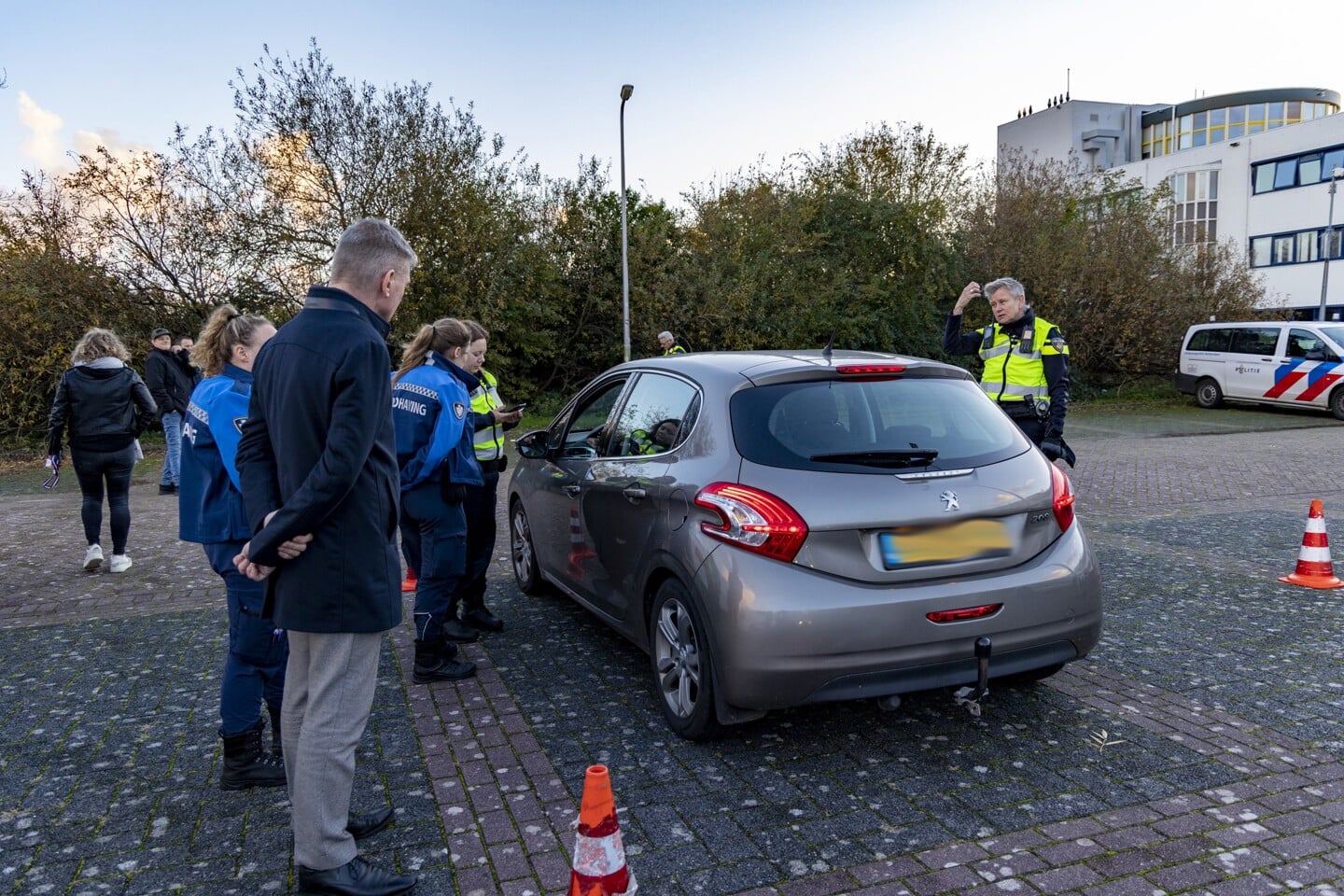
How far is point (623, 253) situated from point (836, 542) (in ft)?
59.7

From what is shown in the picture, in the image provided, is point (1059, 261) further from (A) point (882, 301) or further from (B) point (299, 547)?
(B) point (299, 547)

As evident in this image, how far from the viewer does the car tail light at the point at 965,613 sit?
3492 millimetres

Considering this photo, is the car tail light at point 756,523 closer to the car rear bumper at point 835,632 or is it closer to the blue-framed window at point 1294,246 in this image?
the car rear bumper at point 835,632

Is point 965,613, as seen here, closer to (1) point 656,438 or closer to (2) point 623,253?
(1) point 656,438

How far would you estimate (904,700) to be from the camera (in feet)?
14.1

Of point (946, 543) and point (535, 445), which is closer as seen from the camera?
point (946, 543)

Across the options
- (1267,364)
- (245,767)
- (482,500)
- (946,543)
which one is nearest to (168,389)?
(482,500)

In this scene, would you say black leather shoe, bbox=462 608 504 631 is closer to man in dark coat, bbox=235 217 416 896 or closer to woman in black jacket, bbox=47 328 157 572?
man in dark coat, bbox=235 217 416 896

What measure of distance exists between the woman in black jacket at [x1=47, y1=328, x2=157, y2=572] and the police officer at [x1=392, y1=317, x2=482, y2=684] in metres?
3.64

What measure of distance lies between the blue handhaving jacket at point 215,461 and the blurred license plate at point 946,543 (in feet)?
7.79

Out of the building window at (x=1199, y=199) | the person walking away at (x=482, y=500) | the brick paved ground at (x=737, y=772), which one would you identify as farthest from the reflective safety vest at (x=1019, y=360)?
the building window at (x=1199, y=199)

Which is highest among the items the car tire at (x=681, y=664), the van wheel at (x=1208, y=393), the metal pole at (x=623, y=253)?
the metal pole at (x=623, y=253)

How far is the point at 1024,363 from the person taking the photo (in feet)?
21.6

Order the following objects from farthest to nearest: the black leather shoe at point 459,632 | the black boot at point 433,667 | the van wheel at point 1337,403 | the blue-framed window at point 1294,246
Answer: the blue-framed window at point 1294,246
the van wheel at point 1337,403
the black leather shoe at point 459,632
the black boot at point 433,667
